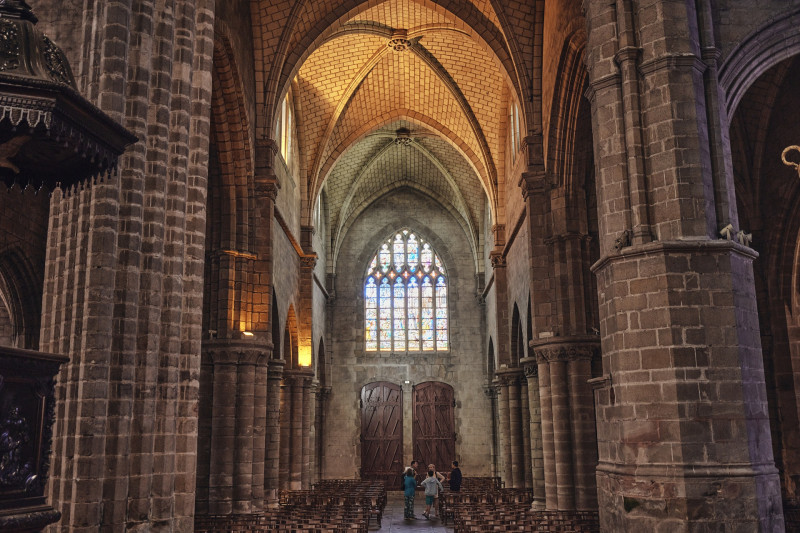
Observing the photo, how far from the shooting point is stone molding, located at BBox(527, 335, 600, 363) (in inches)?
617

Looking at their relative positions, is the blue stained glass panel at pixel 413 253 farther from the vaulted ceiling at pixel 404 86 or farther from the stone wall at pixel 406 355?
the vaulted ceiling at pixel 404 86

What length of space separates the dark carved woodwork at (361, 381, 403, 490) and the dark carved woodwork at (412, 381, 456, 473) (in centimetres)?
74

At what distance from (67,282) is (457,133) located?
19.0m

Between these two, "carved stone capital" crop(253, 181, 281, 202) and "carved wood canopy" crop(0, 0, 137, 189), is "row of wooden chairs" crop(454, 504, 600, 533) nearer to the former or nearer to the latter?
"carved wood canopy" crop(0, 0, 137, 189)

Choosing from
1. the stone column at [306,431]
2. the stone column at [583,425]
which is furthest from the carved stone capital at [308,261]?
the stone column at [583,425]

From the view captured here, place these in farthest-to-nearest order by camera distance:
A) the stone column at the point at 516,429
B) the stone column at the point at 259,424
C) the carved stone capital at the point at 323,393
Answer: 1. the carved stone capital at the point at 323,393
2. the stone column at the point at 516,429
3. the stone column at the point at 259,424

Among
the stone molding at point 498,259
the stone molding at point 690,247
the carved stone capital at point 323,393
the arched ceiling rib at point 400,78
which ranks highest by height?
the arched ceiling rib at point 400,78

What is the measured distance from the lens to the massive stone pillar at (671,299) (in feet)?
28.7

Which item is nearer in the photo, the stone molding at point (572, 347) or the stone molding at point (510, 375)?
the stone molding at point (572, 347)

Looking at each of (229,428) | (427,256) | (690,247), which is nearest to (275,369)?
(229,428)

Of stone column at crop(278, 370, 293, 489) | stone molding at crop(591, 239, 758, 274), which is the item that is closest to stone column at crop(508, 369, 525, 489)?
stone column at crop(278, 370, 293, 489)

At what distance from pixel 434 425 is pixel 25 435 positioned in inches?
1050

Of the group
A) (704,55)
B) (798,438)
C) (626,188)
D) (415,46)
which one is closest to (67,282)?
(626,188)

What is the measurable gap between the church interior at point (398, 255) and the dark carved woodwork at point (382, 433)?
126 millimetres
